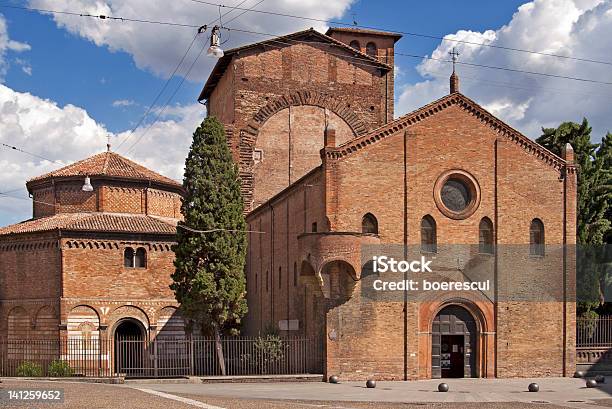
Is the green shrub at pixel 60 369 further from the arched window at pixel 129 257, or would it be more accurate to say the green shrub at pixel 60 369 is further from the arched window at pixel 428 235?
the arched window at pixel 428 235

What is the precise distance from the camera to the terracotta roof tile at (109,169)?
143 feet

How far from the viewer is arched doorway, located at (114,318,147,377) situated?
36656mm

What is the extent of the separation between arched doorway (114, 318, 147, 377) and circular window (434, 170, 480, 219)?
1518 centimetres

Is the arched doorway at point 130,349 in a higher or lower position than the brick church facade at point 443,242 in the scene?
lower

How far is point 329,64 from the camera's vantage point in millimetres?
42344

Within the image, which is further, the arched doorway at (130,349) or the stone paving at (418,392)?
the arched doorway at (130,349)

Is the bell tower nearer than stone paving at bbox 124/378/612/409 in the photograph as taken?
No

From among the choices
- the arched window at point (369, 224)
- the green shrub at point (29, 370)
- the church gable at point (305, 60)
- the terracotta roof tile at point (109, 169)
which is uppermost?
the church gable at point (305, 60)

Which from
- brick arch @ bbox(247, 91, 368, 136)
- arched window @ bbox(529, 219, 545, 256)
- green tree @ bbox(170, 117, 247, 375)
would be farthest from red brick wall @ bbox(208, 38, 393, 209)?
arched window @ bbox(529, 219, 545, 256)

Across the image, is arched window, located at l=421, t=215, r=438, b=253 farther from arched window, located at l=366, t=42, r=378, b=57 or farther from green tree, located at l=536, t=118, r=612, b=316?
arched window, located at l=366, t=42, r=378, b=57

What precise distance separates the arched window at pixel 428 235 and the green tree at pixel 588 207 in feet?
36.2

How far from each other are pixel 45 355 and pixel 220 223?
1246cm

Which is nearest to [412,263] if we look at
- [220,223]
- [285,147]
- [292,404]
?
[220,223]

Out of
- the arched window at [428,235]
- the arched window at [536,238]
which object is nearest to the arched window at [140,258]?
the arched window at [428,235]
